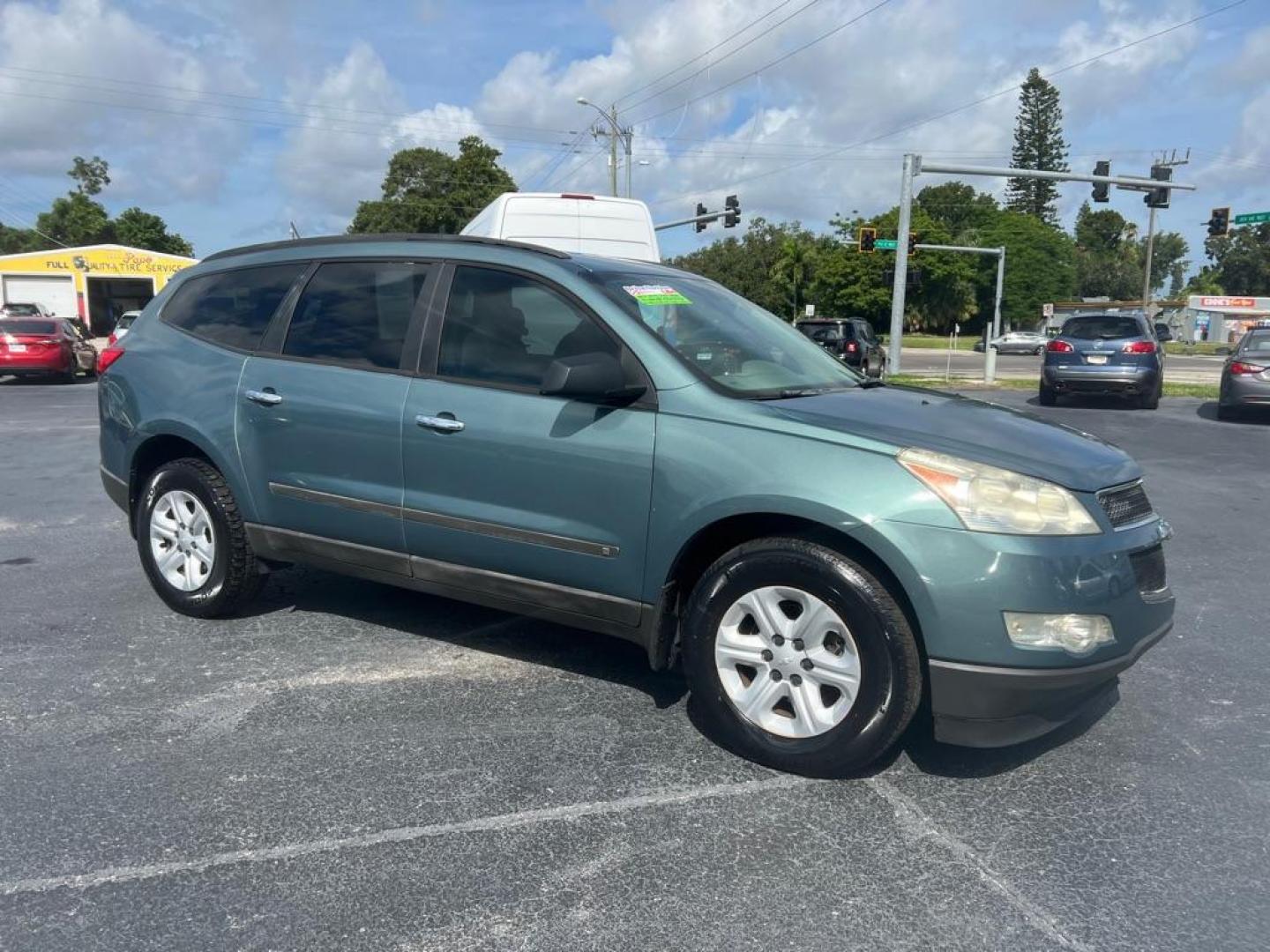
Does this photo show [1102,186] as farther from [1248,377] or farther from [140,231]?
[140,231]

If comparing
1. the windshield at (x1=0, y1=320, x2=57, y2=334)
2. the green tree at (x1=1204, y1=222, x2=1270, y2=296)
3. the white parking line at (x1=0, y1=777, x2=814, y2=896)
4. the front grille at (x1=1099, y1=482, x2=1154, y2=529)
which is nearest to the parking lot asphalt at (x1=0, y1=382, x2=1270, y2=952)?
the white parking line at (x1=0, y1=777, x2=814, y2=896)

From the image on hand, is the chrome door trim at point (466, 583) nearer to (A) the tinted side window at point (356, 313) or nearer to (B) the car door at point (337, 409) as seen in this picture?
(B) the car door at point (337, 409)

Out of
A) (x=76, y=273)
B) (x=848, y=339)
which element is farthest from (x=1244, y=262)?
(x=76, y=273)

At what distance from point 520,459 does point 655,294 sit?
0.91 metres

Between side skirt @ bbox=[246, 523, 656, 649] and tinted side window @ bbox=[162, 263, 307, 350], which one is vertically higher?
tinted side window @ bbox=[162, 263, 307, 350]

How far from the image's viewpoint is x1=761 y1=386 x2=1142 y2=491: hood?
11.1ft

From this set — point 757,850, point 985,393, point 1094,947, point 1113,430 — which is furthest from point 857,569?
point 985,393

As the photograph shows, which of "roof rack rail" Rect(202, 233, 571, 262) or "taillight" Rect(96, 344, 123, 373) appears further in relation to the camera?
"taillight" Rect(96, 344, 123, 373)

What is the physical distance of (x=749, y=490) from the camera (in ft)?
11.4

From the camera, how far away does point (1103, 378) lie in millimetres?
16766

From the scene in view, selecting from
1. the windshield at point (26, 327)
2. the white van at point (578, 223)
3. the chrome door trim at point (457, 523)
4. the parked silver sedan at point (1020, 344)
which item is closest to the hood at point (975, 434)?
the chrome door trim at point (457, 523)

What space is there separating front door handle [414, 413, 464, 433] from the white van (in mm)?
6618

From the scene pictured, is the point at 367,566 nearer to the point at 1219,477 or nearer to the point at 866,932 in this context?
the point at 866,932

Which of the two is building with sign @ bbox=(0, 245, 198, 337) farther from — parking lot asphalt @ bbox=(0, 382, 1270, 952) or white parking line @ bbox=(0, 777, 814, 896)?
white parking line @ bbox=(0, 777, 814, 896)
